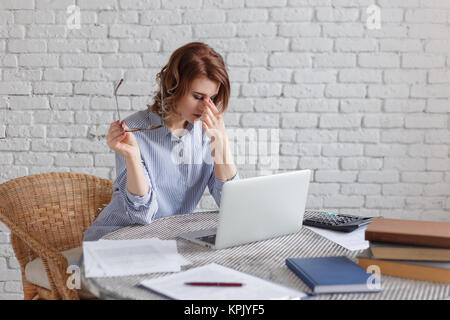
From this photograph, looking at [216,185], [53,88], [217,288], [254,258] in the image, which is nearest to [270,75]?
[216,185]

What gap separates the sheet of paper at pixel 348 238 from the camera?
1373 millimetres

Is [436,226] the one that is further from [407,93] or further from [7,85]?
[7,85]

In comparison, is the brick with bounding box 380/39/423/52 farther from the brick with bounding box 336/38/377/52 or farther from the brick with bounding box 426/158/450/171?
the brick with bounding box 426/158/450/171

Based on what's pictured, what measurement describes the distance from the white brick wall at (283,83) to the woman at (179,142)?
24.3 inches

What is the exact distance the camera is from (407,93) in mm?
2486

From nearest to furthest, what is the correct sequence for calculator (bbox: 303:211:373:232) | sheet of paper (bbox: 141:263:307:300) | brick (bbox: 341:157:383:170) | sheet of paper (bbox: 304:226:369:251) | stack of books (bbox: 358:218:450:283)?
sheet of paper (bbox: 141:263:307:300) → stack of books (bbox: 358:218:450:283) → sheet of paper (bbox: 304:226:369:251) → calculator (bbox: 303:211:373:232) → brick (bbox: 341:157:383:170)

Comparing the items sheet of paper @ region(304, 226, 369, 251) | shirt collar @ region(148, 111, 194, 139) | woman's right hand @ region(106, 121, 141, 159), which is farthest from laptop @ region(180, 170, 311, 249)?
shirt collar @ region(148, 111, 194, 139)

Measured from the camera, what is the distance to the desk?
1.03 metres

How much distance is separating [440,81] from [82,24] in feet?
5.75

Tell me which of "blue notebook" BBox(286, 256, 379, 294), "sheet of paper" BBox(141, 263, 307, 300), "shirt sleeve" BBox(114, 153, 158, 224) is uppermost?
"shirt sleeve" BBox(114, 153, 158, 224)

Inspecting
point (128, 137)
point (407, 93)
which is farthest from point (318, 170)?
point (128, 137)

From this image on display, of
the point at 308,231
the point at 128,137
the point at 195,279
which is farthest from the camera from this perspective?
the point at 128,137

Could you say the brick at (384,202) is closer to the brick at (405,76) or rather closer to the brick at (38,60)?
the brick at (405,76)
